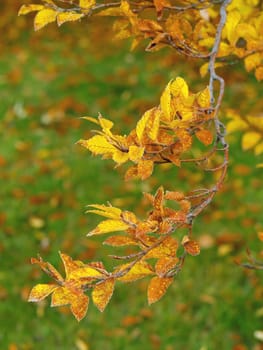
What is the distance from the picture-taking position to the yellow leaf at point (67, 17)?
4.99 feet

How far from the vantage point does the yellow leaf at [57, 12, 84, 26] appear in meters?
1.52

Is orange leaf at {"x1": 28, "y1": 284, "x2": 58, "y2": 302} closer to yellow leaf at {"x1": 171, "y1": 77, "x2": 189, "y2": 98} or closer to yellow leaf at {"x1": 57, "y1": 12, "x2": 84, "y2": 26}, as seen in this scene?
yellow leaf at {"x1": 171, "y1": 77, "x2": 189, "y2": 98}

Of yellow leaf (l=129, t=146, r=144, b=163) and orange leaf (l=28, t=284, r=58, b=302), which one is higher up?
yellow leaf (l=129, t=146, r=144, b=163)

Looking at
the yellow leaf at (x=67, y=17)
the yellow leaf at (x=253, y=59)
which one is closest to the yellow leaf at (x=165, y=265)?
the yellow leaf at (x=67, y=17)

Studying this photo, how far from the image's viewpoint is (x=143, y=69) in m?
6.02

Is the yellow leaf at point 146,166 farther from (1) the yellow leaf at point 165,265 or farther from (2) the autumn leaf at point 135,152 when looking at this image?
(1) the yellow leaf at point 165,265

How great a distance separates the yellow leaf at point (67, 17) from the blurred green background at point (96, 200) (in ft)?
6.43

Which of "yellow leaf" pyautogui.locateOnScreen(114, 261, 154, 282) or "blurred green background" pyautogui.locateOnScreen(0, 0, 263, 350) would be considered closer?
"yellow leaf" pyautogui.locateOnScreen(114, 261, 154, 282)

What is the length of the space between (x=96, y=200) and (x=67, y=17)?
8.67 feet

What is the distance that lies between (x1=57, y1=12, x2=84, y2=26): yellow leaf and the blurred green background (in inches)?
77.2

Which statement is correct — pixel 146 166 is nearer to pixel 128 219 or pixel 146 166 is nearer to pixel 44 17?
pixel 128 219

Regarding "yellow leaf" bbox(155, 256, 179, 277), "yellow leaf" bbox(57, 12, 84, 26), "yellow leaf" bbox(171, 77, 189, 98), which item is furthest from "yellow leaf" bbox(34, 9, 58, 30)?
"yellow leaf" bbox(155, 256, 179, 277)

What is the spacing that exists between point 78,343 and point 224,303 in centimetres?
76

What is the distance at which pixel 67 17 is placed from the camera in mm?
1549
